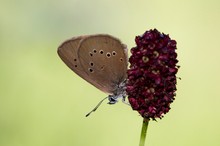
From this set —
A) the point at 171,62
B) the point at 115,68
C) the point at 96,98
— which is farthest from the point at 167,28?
the point at 171,62

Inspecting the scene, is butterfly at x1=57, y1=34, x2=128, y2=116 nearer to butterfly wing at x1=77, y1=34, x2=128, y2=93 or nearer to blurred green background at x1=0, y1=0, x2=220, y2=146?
butterfly wing at x1=77, y1=34, x2=128, y2=93

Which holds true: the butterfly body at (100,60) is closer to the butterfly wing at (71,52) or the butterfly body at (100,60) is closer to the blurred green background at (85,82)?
the butterfly wing at (71,52)

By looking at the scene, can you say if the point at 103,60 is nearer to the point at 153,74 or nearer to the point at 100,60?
the point at 100,60

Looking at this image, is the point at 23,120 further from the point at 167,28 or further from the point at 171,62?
the point at 171,62

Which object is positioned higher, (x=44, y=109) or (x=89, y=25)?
(x=89, y=25)

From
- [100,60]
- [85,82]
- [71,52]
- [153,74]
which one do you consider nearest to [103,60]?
[100,60]

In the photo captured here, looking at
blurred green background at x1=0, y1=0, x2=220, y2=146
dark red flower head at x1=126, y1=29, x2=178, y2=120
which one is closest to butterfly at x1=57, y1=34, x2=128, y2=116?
dark red flower head at x1=126, y1=29, x2=178, y2=120

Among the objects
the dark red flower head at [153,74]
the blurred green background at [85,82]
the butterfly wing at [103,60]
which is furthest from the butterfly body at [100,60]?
the blurred green background at [85,82]
